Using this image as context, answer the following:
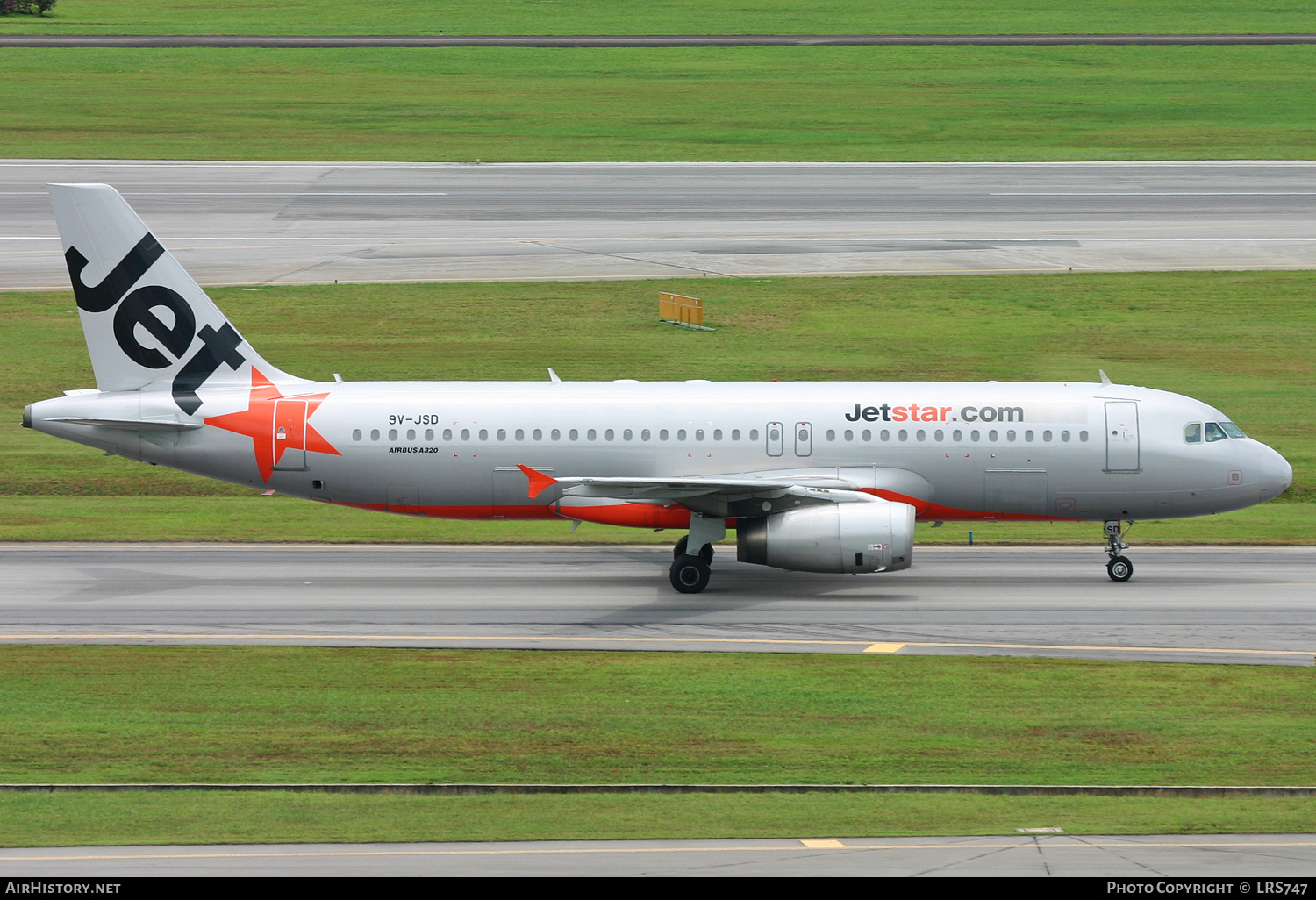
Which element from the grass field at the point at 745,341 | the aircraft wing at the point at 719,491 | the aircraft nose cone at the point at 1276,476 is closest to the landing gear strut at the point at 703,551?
the aircraft wing at the point at 719,491

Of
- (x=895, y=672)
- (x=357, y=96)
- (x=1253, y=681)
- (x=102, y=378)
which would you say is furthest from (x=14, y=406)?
(x=357, y=96)

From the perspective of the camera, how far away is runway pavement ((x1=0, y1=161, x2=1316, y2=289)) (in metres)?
68.6

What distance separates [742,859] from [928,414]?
61.9 ft

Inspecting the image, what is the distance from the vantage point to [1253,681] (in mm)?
28172

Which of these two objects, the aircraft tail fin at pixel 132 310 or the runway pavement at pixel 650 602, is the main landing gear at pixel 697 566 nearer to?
the runway pavement at pixel 650 602

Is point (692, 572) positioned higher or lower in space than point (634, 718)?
higher

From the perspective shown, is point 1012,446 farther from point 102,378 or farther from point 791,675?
point 102,378

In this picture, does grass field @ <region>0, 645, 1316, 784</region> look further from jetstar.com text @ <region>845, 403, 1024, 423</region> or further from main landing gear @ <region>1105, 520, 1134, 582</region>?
jetstar.com text @ <region>845, 403, 1024, 423</region>

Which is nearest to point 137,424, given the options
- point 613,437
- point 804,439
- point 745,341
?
point 613,437

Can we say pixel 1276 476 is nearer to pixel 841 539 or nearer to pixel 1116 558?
pixel 1116 558

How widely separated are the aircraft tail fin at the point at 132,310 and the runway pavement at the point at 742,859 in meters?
19.0

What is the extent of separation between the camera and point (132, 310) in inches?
1454

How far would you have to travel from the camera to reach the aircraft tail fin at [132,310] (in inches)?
1444
